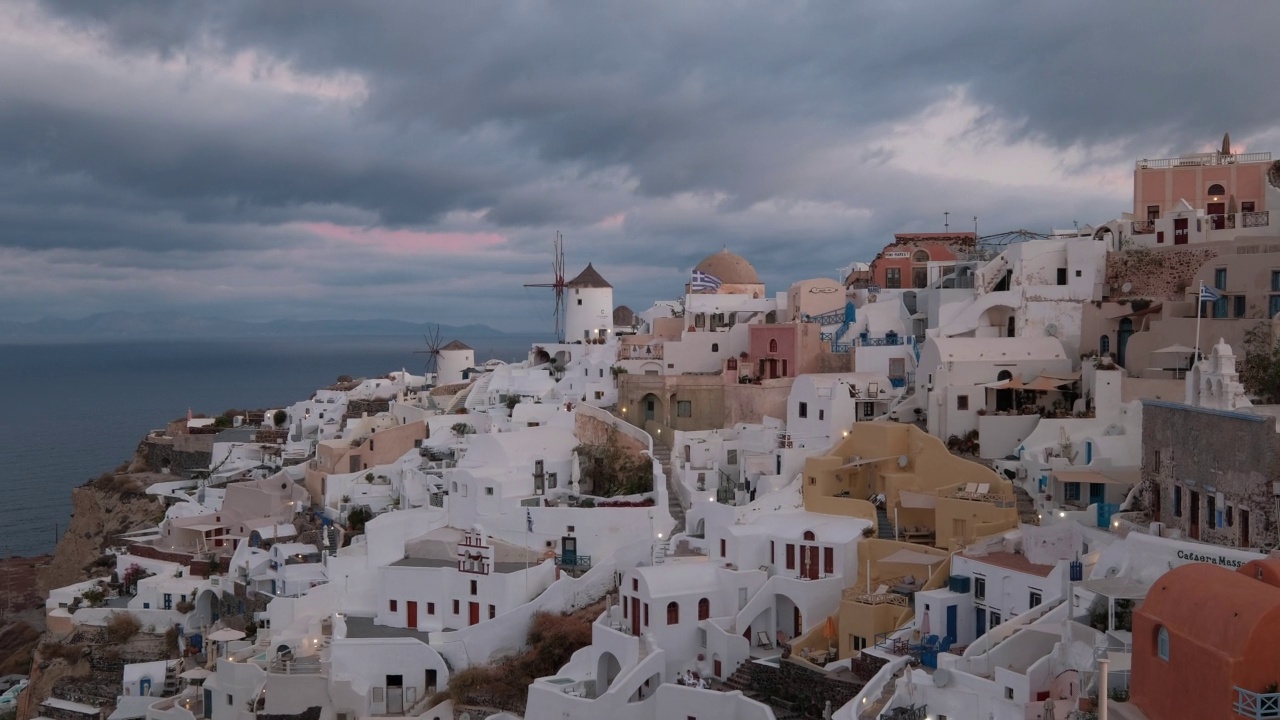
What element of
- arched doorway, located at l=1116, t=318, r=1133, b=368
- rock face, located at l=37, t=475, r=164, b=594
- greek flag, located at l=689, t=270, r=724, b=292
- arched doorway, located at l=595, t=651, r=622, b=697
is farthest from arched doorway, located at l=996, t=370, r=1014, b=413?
rock face, located at l=37, t=475, r=164, b=594

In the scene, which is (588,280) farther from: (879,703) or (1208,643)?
(1208,643)

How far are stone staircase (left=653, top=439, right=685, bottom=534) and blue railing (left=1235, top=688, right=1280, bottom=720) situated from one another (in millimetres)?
18273

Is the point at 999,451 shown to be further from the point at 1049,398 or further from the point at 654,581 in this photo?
the point at 654,581

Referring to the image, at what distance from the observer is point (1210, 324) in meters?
25.9

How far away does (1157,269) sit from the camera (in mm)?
30500

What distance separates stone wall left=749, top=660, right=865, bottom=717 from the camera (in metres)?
19.5

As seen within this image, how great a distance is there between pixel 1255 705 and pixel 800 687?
10023mm

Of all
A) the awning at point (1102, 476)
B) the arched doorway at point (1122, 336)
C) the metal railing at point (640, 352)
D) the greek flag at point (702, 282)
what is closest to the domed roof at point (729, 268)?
the greek flag at point (702, 282)

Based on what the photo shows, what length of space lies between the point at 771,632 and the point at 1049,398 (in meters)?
10.3

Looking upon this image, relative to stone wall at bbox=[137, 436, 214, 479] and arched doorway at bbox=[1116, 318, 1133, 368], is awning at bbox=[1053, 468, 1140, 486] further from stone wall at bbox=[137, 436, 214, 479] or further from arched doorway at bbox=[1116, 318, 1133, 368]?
stone wall at bbox=[137, 436, 214, 479]

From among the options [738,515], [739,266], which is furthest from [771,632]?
[739,266]

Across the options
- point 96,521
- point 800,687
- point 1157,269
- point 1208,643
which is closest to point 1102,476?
point 800,687

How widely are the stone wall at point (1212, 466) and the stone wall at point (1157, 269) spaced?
10840mm

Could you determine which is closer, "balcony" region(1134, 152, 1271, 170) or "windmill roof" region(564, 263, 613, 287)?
"balcony" region(1134, 152, 1271, 170)
